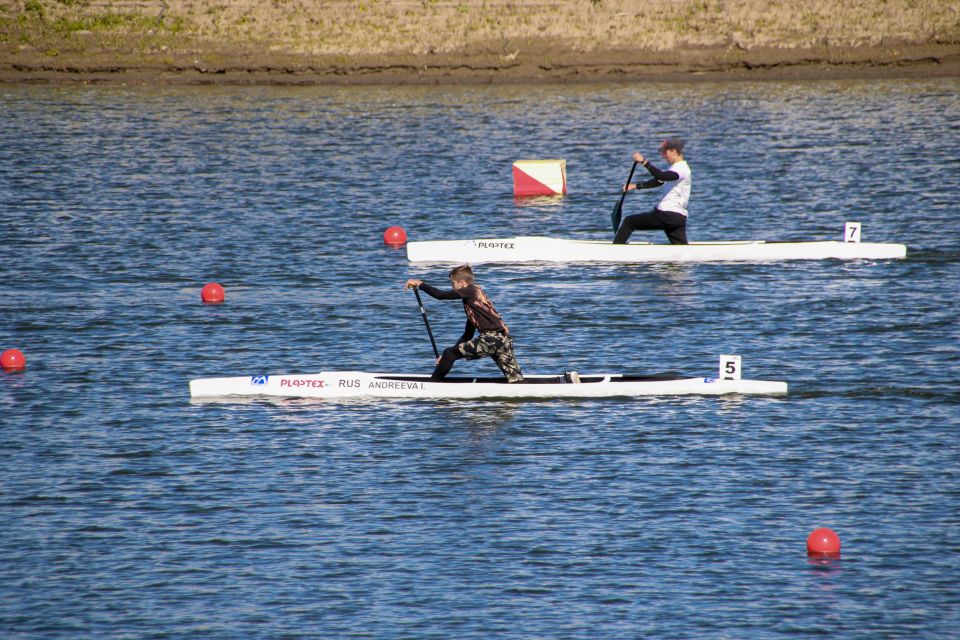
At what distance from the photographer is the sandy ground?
44.9 m

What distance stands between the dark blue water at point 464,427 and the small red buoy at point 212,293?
1.89 feet

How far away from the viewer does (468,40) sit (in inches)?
1799

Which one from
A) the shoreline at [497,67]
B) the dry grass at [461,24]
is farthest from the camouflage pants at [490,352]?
the dry grass at [461,24]

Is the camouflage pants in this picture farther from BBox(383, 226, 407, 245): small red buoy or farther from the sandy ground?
the sandy ground

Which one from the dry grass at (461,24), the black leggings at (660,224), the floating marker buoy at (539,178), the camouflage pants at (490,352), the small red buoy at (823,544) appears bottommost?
the small red buoy at (823,544)

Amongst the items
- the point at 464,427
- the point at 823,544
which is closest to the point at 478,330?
the point at 464,427

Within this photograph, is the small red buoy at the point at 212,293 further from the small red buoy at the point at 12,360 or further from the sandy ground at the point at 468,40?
the sandy ground at the point at 468,40

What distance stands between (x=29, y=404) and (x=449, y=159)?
1976 cm

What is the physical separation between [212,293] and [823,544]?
12.4 m

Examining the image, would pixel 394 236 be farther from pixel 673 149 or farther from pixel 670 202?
pixel 673 149

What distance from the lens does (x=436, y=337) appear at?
2064cm

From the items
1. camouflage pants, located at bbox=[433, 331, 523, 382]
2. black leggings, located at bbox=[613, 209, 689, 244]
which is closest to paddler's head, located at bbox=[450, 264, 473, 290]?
camouflage pants, located at bbox=[433, 331, 523, 382]

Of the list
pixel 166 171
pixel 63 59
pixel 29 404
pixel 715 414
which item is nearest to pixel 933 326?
pixel 715 414

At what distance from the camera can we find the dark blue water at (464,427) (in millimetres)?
12000
